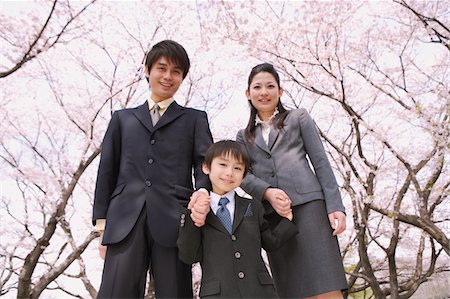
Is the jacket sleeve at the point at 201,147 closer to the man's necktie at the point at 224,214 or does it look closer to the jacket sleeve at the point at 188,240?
the man's necktie at the point at 224,214

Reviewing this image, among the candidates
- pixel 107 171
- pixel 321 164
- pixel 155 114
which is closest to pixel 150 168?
pixel 107 171

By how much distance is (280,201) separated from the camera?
7.38ft

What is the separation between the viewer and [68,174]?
30.3ft

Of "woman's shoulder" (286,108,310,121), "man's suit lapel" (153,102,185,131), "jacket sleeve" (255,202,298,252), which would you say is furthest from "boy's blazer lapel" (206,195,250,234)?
"woman's shoulder" (286,108,310,121)

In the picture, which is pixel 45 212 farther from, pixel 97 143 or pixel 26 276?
pixel 26 276

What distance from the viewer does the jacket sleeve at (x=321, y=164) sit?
2.34 meters

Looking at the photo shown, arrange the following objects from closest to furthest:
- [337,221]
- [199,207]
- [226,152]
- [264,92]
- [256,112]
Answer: [199,207] < [226,152] < [337,221] < [264,92] < [256,112]

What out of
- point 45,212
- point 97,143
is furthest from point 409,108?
point 45,212

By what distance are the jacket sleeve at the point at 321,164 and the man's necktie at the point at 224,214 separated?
600 millimetres

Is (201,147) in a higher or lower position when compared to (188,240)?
higher

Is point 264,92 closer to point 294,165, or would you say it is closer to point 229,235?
point 294,165

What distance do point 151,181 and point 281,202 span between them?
73cm

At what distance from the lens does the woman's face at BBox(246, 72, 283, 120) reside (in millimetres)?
2631

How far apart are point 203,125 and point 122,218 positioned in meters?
0.72
